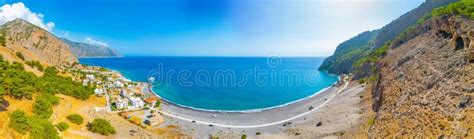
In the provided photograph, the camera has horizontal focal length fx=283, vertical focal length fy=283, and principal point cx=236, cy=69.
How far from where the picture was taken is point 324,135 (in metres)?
35.8

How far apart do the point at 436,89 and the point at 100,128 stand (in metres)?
36.1

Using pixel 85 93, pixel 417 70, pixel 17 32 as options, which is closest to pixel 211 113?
pixel 85 93

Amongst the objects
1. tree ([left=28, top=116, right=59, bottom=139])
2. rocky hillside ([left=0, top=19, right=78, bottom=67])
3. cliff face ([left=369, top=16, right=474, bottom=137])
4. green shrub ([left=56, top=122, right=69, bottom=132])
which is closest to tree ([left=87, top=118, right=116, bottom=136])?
green shrub ([left=56, top=122, right=69, bottom=132])

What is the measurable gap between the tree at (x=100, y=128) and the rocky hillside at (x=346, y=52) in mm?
117723

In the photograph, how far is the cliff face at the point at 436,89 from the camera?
19.8m

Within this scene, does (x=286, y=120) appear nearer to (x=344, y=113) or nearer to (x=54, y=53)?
(x=344, y=113)

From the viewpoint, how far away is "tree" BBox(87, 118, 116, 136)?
112ft

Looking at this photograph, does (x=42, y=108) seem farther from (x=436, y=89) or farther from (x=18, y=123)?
(x=436, y=89)

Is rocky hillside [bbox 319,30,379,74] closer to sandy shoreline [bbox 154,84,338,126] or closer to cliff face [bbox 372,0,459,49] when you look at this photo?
cliff face [bbox 372,0,459,49]

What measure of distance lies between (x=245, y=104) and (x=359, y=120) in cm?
3839

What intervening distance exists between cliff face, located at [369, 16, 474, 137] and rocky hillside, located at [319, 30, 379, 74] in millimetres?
100230

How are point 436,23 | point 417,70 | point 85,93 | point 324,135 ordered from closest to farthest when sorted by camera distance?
point 417,70, point 324,135, point 436,23, point 85,93

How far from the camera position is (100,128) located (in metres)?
34.5

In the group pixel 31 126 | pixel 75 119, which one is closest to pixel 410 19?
pixel 75 119
